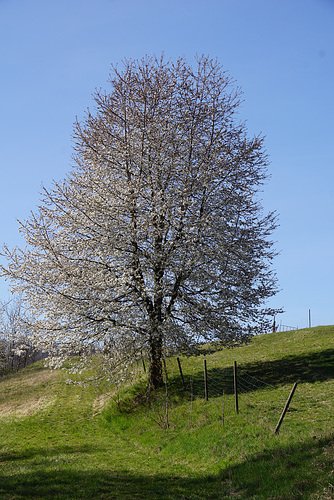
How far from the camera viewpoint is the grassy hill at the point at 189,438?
37.6ft

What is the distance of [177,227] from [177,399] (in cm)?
868

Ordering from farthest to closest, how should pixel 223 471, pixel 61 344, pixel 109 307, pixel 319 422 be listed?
pixel 61 344
pixel 109 307
pixel 319 422
pixel 223 471

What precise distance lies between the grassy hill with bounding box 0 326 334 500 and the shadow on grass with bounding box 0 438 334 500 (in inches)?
1.3

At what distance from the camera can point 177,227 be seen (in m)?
20.3

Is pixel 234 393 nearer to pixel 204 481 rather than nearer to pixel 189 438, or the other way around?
pixel 189 438

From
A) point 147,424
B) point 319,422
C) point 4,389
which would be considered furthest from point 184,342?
point 4,389

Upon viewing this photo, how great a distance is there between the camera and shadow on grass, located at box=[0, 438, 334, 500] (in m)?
A: 10.2

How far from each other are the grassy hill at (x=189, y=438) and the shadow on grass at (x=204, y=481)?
0.03 m

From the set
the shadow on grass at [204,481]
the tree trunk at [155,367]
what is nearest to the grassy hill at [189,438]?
the shadow on grass at [204,481]

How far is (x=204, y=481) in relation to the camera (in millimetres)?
12609

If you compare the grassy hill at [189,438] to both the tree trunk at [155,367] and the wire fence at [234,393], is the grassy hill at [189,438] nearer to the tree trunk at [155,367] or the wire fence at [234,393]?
the wire fence at [234,393]

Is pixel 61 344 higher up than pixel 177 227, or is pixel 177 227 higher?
pixel 177 227

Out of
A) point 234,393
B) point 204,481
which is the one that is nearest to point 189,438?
point 204,481

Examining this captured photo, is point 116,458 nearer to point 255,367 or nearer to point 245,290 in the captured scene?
point 245,290
